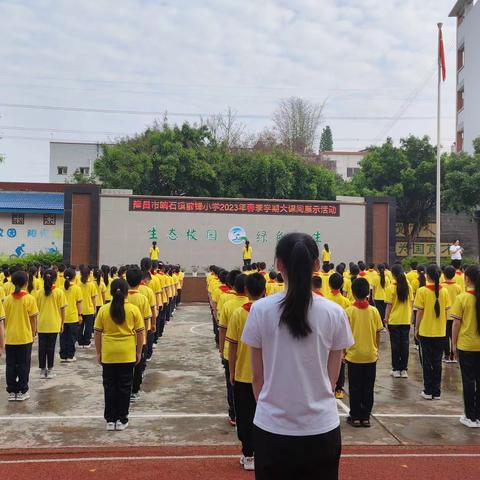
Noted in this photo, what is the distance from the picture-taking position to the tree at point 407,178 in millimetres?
25422

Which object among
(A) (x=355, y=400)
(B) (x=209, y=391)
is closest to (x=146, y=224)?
(B) (x=209, y=391)

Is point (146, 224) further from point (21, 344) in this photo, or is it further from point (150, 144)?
point (21, 344)

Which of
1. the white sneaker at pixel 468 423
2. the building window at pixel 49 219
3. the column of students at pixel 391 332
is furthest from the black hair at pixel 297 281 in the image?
the building window at pixel 49 219

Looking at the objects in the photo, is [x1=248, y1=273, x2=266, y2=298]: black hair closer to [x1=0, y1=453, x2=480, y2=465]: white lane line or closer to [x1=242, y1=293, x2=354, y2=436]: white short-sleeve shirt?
[x1=0, y1=453, x2=480, y2=465]: white lane line

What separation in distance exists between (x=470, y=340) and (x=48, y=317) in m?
5.25

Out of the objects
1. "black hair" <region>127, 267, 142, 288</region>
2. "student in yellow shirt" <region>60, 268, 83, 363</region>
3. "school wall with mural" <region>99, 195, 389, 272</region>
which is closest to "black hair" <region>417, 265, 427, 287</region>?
"black hair" <region>127, 267, 142, 288</region>

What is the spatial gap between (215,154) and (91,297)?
17138 mm

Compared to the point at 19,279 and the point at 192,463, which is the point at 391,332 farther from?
the point at 19,279

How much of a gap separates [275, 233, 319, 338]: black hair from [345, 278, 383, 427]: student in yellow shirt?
3538 mm

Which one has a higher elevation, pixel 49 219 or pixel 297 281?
pixel 49 219

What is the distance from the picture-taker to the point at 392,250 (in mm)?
21828

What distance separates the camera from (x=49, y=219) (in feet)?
89.4

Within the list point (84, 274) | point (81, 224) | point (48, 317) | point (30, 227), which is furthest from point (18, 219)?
point (48, 317)

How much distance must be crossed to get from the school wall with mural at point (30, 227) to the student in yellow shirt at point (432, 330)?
2327 cm
